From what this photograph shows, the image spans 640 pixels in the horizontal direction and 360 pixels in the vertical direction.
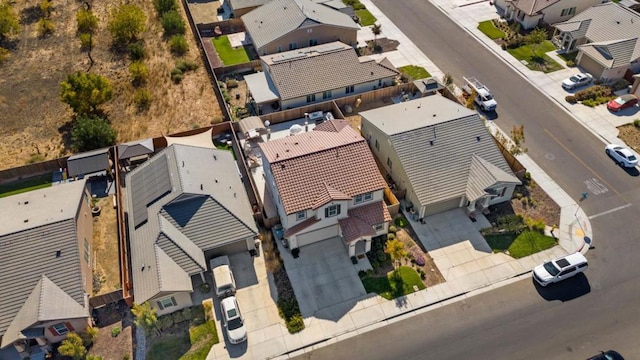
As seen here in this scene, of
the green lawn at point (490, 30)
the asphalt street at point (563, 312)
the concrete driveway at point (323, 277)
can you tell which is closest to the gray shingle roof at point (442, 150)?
the asphalt street at point (563, 312)

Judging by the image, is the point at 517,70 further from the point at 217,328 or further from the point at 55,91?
the point at 55,91

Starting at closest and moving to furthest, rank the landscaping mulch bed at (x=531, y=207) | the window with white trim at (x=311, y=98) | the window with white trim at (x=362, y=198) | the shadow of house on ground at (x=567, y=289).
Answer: the shadow of house on ground at (x=567, y=289), the window with white trim at (x=362, y=198), the landscaping mulch bed at (x=531, y=207), the window with white trim at (x=311, y=98)

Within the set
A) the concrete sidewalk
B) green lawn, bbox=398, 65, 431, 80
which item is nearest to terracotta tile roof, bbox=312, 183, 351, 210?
the concrete sidewalk

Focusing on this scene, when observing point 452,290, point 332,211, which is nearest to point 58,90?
point 332,211

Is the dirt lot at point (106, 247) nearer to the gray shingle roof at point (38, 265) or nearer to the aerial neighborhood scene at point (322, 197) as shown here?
the aerial neighborhood scene at point (322, 197)

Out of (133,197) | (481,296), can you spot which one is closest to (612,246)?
(481,296)
